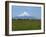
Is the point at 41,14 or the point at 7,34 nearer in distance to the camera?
the point at 7,34

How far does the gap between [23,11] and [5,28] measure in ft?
1.30

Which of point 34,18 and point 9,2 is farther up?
point 9,2

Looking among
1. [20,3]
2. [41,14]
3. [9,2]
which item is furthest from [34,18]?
[9,2]

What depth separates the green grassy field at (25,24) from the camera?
167 cm

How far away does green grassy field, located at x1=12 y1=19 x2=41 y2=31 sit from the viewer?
1672 millimetres

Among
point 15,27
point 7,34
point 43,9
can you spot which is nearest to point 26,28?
point 15,27

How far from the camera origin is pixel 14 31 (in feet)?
5.46

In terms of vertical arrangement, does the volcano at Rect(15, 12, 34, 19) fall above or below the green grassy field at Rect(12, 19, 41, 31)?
above

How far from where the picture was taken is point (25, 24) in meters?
1.72

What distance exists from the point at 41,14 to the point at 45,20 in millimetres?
127

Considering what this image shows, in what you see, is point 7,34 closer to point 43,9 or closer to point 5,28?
point 5,28

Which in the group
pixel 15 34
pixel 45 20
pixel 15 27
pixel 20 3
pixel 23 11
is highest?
pixel 20 3

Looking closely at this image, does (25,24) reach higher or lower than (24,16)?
lower

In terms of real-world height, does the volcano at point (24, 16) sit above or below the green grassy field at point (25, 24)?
above
